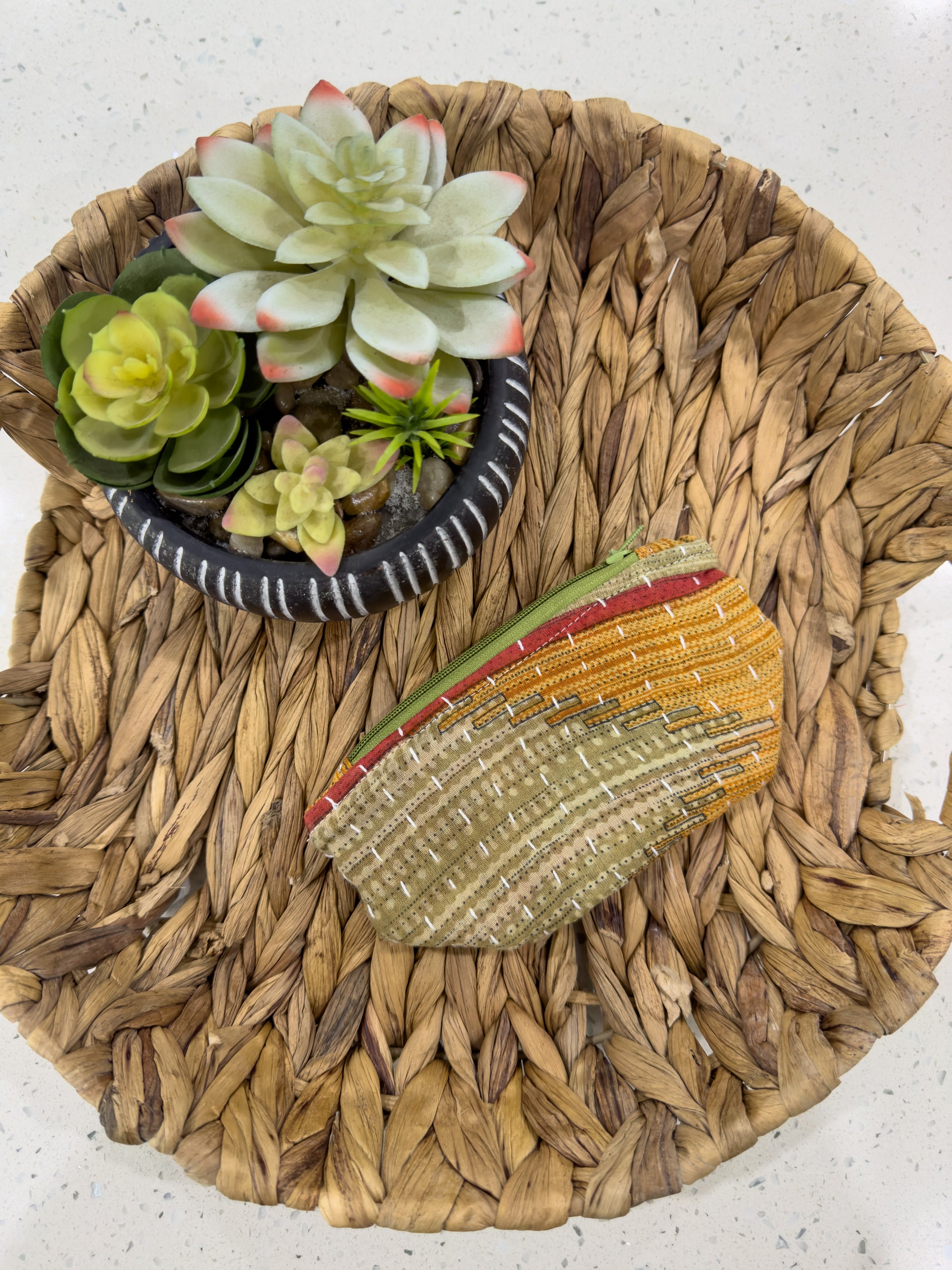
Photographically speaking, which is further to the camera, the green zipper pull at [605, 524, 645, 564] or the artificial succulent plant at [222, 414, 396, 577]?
the green zipper pull at [605, 524, 645, 564]

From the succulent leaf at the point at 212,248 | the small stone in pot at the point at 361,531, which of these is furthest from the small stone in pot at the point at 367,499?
the succulent leaf at the point at 212,248

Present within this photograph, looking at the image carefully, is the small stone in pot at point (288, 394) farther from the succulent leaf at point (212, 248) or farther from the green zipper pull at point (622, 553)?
the green zipper pull at point (622, 553)

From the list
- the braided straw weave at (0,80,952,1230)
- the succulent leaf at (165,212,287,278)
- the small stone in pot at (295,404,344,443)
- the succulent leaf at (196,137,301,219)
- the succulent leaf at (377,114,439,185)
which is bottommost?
the braided straw weave at (0,80,952,1230)

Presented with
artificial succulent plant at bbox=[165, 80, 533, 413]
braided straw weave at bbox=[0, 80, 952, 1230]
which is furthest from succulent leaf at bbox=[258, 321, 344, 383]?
braided straw weave at bbox=[0, 80, 952, 1230]

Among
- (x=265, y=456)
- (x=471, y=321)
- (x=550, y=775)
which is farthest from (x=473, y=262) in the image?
(x=550, y=775)

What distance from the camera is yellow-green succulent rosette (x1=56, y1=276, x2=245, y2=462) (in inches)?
14.5

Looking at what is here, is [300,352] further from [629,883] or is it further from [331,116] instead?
[629,883]

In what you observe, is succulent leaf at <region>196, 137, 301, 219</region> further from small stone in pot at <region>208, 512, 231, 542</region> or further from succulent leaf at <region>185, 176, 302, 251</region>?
small stone in pot at <region>208, 512, 231, 542</region>

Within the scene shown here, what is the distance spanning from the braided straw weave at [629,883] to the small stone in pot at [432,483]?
12 cm

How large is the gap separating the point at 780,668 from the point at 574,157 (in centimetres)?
32

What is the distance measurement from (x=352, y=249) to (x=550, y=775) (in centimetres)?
28

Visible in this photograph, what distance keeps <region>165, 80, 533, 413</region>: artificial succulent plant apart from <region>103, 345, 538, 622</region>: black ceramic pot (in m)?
0.03

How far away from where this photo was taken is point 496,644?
0.52 metres

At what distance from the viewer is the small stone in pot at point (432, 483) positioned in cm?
43
